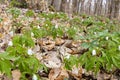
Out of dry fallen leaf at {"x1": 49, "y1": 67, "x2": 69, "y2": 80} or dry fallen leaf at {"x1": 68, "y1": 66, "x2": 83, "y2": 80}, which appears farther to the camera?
dry fallen leaf at {"x1": 68, "y1": 66, "x2": 83, "y2": 80}

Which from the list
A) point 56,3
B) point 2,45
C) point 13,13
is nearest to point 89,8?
point 56,3

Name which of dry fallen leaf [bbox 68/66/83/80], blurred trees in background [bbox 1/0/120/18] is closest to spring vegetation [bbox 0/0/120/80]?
dry fallen leaf [bbox 68/66/83/80]

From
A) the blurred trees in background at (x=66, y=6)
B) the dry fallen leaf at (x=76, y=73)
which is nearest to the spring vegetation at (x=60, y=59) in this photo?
the dry fallen leaf at (x=76, y=73)

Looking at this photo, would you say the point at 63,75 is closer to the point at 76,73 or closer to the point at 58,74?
the point at 58,74

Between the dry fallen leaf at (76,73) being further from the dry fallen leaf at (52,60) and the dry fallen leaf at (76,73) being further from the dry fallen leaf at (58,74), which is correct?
the dry fallen leaf at (52,60)

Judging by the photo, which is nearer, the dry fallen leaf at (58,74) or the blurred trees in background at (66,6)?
the dry fallen leaf at (58,74)

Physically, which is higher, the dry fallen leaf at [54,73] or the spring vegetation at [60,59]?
the spring vegetation at [60,59]

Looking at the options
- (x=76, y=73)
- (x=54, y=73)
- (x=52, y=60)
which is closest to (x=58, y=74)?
(x=54, y=73)

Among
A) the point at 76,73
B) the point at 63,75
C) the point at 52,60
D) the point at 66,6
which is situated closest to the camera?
the point at 63,75

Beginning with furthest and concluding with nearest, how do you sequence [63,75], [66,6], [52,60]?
[66,6] < [52,60] < [63,75]

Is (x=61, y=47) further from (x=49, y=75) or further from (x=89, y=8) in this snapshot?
(x=89, y=8)

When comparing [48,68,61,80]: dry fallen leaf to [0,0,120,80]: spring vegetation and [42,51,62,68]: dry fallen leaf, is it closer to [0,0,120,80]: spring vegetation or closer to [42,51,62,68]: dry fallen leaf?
[0,0,120,80]: spring vegetation
